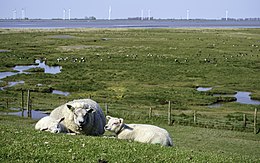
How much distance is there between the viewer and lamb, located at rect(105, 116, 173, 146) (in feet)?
64.8

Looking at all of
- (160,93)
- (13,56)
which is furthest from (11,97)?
(13,56)

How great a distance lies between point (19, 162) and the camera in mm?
13367

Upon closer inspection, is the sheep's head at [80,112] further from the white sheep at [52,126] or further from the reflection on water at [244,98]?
the reflection on water at [244,98]

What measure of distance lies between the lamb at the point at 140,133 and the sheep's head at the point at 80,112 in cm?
126

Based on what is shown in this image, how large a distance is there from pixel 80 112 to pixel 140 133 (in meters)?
3.13

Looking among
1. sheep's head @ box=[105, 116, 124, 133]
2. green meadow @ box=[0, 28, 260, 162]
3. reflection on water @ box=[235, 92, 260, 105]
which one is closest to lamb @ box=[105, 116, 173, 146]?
sheep's head @ box=[105, 116, 124, 133]

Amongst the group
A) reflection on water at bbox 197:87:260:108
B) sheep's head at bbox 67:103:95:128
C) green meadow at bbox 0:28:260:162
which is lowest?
reflection on water at bbox 197:87:260:108

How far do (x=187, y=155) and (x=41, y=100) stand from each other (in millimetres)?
32698

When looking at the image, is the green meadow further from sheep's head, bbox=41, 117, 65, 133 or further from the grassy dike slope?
sheep's head, bbox=41, 117, 65, 133

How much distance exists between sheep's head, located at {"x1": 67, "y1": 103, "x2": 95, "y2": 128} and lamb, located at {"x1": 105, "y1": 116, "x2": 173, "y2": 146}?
126cm

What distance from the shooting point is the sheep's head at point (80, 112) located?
68.4ft

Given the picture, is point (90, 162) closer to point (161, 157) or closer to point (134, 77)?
point (161, 157)

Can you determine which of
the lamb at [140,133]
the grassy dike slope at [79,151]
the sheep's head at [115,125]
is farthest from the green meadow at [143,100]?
the sheep's head at [115,125]

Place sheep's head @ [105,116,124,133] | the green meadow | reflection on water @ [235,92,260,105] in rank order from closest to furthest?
the green meadow < sheep's head @ [105,116,124,133] < reflection on water @ [235,92,260,105]
